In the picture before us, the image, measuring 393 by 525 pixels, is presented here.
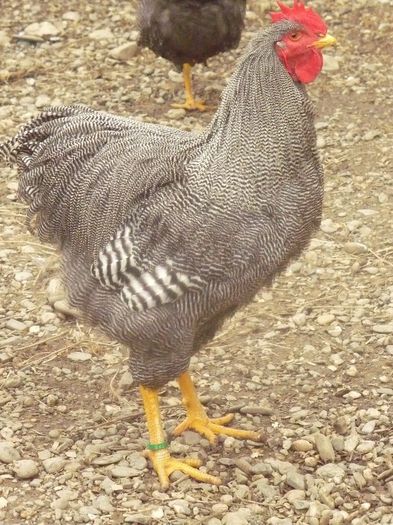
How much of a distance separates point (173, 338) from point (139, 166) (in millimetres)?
884

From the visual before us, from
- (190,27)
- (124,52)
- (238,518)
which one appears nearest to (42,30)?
(124,52)

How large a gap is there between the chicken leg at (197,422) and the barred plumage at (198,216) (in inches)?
18.5

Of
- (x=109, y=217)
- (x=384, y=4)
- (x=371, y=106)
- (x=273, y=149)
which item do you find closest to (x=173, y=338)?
(x=109, y=217)

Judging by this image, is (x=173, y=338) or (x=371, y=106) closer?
(x=173, y=338)

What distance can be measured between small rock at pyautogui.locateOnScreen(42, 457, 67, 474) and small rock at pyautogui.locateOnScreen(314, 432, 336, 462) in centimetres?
133

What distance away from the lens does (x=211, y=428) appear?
5.59m

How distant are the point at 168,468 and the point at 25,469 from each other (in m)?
0.73

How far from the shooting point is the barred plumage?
188 inches

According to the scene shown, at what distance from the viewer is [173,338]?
4.89 m

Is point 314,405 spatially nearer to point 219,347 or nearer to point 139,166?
point 219,347

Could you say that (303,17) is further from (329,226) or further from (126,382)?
(329,226)

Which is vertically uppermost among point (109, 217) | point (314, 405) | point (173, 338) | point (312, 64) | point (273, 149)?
point (312, 64)

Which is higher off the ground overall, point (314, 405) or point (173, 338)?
point (173, 338)

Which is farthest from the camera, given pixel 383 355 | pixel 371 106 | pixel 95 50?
pixel 95 50
